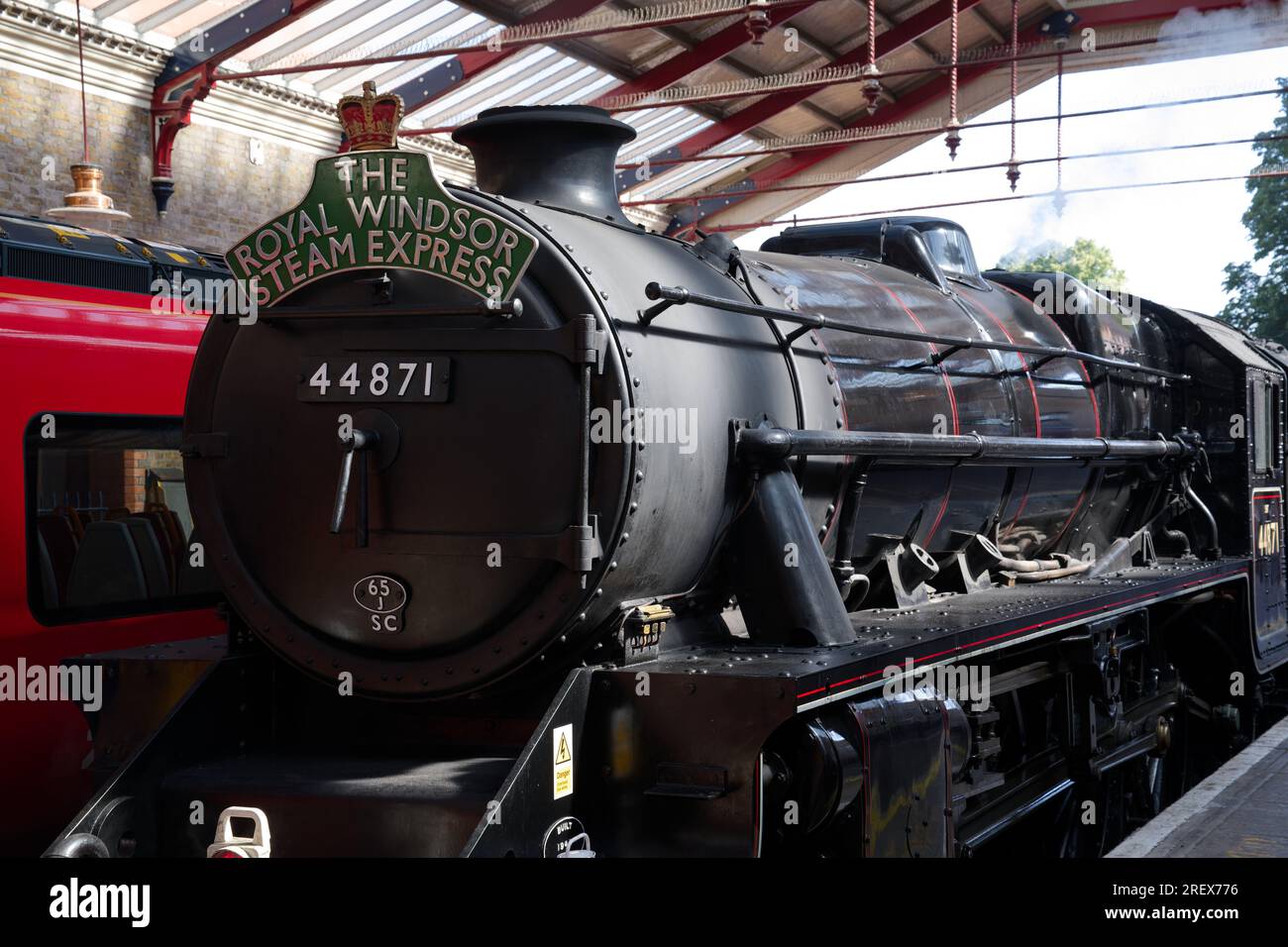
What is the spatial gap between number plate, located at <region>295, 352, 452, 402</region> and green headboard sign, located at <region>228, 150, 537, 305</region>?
24 cm

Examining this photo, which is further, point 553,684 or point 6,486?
point 6,486

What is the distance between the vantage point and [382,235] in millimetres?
3891

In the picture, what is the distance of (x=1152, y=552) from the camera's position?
774 cm

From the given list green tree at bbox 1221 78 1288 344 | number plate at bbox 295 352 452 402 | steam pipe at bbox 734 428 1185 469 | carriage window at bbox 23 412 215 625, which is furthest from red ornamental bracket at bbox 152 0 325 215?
green tree at bbox 1221 78 1288 344

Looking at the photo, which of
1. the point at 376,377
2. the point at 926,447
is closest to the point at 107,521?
the point at 376,377

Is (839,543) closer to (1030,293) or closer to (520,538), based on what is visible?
(520,538)

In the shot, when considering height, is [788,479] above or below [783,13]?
below

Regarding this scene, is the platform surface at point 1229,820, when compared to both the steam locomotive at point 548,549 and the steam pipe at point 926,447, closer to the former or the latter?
the steam locomotive at point 548,549

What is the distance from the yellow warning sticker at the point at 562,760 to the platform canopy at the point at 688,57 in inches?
311

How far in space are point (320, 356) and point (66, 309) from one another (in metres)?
1.95

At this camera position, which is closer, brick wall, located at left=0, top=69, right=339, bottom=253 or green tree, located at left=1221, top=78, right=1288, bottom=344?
brick wall, located at left=0, top=69, right=339, bottom=253

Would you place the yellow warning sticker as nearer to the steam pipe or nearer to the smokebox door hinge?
the smokebox door hinge

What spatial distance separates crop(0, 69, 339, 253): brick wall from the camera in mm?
13203

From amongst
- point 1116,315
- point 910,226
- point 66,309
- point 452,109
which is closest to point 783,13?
point 452,109
